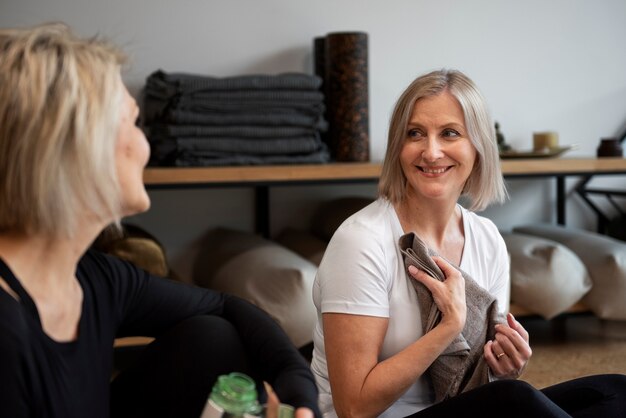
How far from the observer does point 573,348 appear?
3.08 meters

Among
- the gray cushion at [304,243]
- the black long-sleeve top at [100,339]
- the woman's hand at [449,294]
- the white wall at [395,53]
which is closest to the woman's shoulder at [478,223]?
the woman's hand at [449,294]

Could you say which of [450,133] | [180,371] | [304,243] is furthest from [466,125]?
[304,243]

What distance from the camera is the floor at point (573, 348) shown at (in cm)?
278

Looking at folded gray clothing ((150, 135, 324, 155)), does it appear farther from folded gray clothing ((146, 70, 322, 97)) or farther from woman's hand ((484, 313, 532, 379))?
woman's hand ((484, 313, 532, 379))

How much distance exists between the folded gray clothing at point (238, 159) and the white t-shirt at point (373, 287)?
3.60 feet

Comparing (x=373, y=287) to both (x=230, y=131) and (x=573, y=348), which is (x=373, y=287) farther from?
(x=573, y=348)

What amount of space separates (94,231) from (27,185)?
0.45 ft

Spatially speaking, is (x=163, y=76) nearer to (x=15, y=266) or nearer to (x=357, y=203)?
(x=357, y=203)

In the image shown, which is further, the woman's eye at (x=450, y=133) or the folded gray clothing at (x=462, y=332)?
the woman's eye at (x=450, y=133)

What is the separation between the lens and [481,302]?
1.70 metres

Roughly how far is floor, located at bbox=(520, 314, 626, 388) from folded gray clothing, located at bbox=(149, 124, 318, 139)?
100 cm

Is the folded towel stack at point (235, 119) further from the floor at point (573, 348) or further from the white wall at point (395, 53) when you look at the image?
the floor at point (573, 348)

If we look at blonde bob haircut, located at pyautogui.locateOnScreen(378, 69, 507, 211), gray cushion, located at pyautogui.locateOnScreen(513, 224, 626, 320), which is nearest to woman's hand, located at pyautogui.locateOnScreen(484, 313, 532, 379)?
blonde bob haircut, located at pyautogui.locateOnScreen(378, 69, 507, 211)

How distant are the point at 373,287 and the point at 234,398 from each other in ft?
2.40
